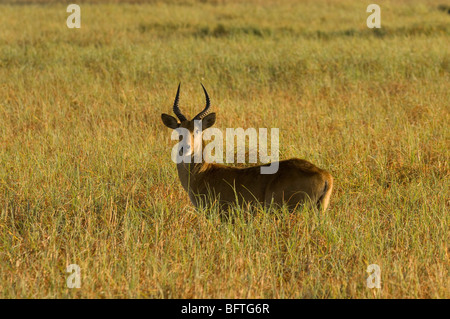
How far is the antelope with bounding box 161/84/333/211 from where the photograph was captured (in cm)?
450

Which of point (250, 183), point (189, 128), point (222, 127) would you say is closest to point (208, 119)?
point (189, 128)

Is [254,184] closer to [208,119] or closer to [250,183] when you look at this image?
[250,183]

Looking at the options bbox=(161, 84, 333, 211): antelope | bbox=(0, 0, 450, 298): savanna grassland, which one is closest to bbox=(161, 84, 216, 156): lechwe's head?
bbox=(161, 84, 333, 211): antelope

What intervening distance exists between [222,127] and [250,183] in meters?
3.11

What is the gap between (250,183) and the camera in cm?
480

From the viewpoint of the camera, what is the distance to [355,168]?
6.02 meters

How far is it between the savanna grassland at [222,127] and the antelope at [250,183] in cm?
15

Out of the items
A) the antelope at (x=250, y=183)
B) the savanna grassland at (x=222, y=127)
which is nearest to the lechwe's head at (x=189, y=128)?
the antelope at (x=250, y=183)

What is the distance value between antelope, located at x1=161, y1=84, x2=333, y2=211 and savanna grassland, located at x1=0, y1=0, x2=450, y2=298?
147mm

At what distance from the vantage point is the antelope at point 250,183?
450 cm

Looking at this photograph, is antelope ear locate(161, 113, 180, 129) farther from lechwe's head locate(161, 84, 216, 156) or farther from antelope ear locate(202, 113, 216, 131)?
antelope ear locate(202, 113, 216, 131)

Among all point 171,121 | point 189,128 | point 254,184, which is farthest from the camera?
point 171,121

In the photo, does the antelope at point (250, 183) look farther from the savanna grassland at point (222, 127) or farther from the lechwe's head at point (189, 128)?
the savanna grassland at point (222, 127)
